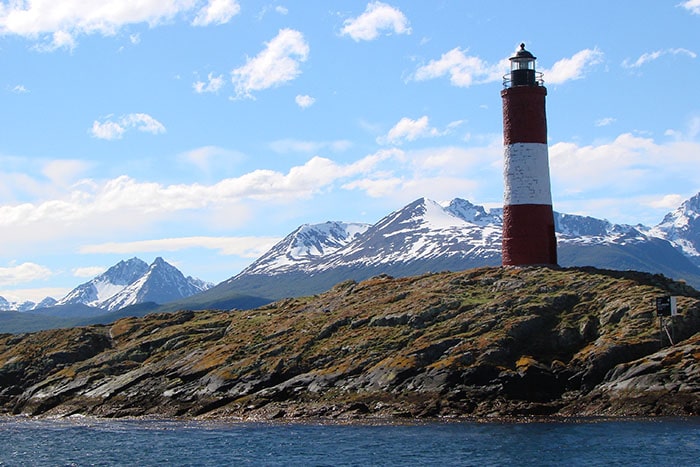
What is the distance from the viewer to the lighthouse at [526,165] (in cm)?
9350

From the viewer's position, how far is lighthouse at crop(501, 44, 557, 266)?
93.5 metres

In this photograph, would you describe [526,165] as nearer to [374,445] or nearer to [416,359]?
[416,359]

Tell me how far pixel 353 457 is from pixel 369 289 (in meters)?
48.9

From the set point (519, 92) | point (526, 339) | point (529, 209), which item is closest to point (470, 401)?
point (526, 339)

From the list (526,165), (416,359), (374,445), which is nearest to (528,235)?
(526,165)

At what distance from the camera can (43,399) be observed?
Result: 9588cm

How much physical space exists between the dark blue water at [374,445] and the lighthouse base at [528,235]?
30.1 m

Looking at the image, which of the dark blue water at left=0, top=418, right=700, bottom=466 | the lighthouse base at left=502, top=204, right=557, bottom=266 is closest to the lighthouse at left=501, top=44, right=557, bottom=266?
the lighthouse base at left=502, top=204, right=557, bottom=266

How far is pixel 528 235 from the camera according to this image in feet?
311

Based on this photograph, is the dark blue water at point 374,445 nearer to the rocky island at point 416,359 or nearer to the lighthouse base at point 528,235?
the rocky island at point 416,359

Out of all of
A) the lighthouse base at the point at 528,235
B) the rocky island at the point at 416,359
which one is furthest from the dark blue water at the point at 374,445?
the lighthouse base at the point at 528,235

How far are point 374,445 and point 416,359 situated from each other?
18315mm

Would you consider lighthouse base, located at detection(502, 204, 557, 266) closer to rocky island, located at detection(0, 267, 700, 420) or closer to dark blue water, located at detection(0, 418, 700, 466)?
rocky island, located at detection(0, 267, 700, 420)

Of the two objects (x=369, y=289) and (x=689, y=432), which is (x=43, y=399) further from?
(x=689, y=432)
